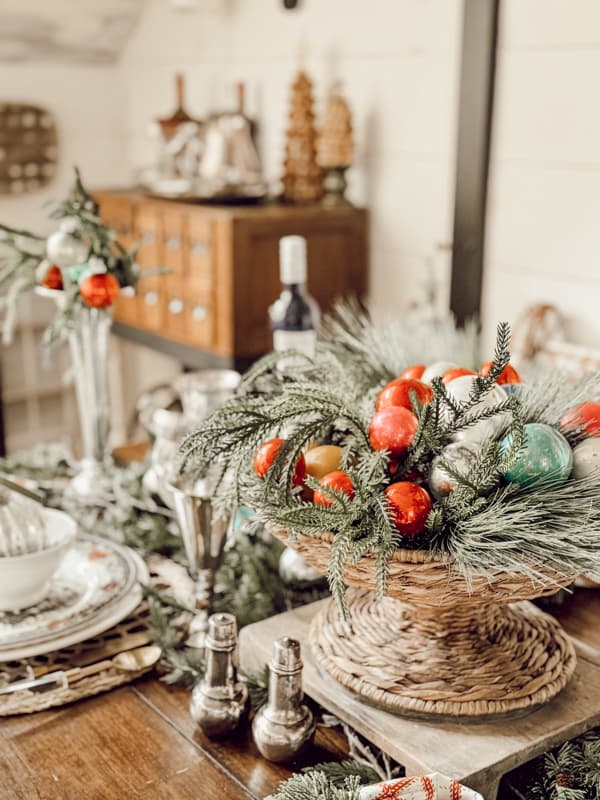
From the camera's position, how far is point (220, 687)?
3.22 feet

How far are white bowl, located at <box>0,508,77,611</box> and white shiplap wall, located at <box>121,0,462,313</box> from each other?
5.50 ft

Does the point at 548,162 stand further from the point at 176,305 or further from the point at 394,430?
the point at 394,430

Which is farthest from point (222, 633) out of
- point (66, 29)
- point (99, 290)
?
point (66, 29)

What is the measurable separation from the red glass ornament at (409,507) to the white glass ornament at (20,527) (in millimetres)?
499

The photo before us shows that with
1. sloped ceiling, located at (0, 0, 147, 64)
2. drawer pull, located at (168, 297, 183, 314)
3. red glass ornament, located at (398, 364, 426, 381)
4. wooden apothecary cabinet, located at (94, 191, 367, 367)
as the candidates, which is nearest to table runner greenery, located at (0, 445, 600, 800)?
red glass ornament, located at (398, 364, 426, 381)

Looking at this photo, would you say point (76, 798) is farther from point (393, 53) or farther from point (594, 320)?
point (393, 53)

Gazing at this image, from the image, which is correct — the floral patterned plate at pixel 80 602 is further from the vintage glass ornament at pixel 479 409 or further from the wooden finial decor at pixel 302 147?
the wooden finial decor at pixel 302 147

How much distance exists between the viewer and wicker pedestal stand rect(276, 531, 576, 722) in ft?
2.87

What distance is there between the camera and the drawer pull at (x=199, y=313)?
2633mm

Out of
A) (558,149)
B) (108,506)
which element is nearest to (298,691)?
(108,506)

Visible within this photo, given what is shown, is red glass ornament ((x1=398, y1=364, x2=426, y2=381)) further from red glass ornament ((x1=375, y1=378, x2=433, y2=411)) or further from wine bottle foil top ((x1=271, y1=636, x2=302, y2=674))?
wine bottle foil top ((x1=271, y1=636, x2=302, y2=674))

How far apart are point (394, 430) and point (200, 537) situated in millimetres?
351

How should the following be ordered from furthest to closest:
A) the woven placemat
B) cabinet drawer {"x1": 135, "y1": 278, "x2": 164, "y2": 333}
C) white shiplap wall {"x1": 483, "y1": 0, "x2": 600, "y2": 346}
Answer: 1. cabinet drawer {"x1": 135, "y1": 278, "x2": 164, "y2": 333}
2. white shiplap wall {"x1": 483, "y1": 0, "x2": 600, "y2": 346}
3. the woven placemat

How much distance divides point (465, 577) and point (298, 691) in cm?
23
